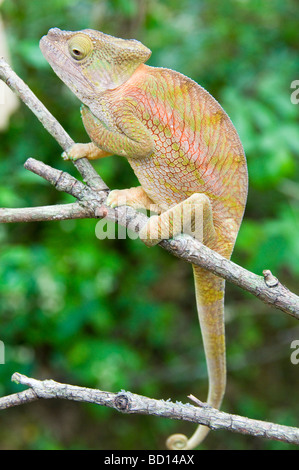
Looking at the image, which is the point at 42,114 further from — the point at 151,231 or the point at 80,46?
the point at 151,231

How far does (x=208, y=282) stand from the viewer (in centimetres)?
129

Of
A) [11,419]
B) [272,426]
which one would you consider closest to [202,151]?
[272,426]

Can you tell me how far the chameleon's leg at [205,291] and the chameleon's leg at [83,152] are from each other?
0.25 m


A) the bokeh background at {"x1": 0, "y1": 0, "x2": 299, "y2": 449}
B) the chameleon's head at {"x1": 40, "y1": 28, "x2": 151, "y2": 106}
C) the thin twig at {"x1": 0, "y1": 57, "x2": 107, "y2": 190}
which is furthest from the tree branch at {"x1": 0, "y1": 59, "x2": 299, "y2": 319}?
the bokeh background at {"x1": 0, "y1": 0, "x2": 299, "y2": 449}

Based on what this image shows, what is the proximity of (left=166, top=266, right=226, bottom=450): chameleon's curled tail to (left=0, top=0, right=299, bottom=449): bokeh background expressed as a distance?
82cm

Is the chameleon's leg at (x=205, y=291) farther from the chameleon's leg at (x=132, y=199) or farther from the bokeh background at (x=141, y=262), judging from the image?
the bokeh background at (x=141, y=262)

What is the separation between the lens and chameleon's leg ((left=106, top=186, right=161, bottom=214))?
47.1 inches

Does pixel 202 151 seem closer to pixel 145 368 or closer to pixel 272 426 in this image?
pixel 272 426

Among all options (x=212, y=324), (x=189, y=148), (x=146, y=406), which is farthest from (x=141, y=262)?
(x=146, y=406)

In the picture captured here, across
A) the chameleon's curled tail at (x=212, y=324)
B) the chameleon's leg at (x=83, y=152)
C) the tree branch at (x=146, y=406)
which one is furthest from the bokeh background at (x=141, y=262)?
the tree branch at (x=146, y=406)

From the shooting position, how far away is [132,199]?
1.27m

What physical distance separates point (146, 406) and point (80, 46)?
2.63 ft

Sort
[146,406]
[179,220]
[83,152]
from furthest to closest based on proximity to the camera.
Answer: [83,152]
[179,220]
[146,406]

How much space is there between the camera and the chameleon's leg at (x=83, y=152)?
124 centimetres
